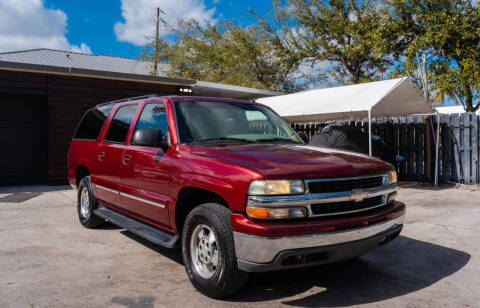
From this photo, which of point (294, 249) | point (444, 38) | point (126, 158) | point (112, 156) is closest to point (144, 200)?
point (126, 158)

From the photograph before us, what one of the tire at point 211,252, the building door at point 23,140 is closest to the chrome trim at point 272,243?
the tire at point 211,252

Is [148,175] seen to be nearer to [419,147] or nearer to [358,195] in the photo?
[358,195]

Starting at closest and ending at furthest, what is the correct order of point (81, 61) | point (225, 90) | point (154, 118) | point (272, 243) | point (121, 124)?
point (272, 243) < point (154, 118) < point (121, 124) < point (225, 90) < point (81, 61)

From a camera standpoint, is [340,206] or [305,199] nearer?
[305,199]

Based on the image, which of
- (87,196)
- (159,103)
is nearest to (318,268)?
(159,103)

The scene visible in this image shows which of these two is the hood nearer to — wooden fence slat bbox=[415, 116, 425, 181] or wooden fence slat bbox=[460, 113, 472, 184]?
wooden fence slat bbox=[460, 113, 472, 184]

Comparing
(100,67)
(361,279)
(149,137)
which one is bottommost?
(361,279)

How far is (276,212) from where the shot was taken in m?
2.99

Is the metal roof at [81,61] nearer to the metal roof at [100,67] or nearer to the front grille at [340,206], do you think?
the metal roof at [100,67]

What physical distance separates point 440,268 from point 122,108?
Answer: 431 centimetres

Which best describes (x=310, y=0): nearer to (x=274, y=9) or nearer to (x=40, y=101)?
(x=274, y=9)

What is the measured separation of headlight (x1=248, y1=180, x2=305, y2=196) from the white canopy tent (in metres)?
7.02

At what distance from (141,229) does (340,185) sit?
227 centimetres

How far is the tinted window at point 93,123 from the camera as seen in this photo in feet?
18.8
